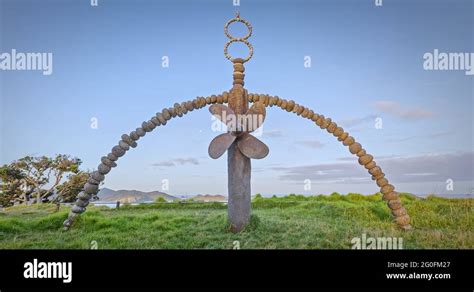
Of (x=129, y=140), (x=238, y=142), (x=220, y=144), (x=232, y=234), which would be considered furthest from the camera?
(x=129, y=140)

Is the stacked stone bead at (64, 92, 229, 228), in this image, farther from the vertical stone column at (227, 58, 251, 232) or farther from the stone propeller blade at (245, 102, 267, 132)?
the stone propeller blade at (245, 102, 267, 132)

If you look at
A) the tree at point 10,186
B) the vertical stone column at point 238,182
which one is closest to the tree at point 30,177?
the tree at point 10,186

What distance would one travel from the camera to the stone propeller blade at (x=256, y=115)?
3135 millimetres

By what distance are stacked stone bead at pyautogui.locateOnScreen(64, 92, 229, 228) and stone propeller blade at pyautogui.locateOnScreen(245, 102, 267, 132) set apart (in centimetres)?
37

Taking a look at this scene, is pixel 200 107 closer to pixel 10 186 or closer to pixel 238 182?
pixel 238 182

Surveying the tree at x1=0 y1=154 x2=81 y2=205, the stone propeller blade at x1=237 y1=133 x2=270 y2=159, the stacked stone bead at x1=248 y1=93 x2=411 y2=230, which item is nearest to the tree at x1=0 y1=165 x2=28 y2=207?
the tree at x1=0 y1=154 x2=81 y2=205

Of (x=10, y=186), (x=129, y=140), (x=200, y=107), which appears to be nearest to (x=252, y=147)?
(x=200, y=107)

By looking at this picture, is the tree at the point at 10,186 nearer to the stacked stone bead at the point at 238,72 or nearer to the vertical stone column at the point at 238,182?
the vertical stone column at the point at 238,182

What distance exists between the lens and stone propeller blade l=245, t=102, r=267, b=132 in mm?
3135

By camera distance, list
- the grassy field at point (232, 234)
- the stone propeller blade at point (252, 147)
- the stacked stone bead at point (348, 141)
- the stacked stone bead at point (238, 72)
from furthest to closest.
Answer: the stacked stone bead at point (238, 72) → the stacked stone bead at point (348, 141) → the stone propeller blade at point (252, 147) → the grassy field at point (232, 234)

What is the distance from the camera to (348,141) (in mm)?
3457

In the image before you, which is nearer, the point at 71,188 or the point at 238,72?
the point at 238,72

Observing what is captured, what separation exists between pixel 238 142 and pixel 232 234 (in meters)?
0.89

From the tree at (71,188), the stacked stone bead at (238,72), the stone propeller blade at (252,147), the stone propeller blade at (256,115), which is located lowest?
the tree at (71,188)
